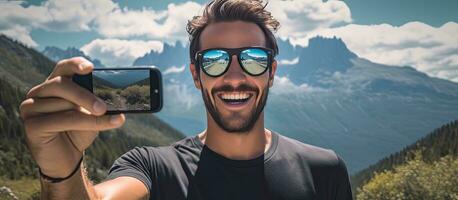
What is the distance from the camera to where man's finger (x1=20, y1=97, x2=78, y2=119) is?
368cm

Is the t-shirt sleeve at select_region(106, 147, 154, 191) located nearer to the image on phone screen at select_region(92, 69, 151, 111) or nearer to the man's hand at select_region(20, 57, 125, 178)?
the image on phone screen at select_region(92, 69, 151, 111)

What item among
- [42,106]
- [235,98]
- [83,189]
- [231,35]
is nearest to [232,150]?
[235,98]

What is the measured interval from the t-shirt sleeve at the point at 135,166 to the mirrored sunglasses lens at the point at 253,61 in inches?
68.7

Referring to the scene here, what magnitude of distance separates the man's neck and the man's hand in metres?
3.03

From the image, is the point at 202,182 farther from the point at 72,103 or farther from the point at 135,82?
the point at 72,103

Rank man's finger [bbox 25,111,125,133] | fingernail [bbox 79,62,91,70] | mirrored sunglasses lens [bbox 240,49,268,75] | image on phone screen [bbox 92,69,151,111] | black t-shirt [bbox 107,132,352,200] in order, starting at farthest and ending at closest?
1. mirrored sunglasses lens [bbox 240,49,268,75]
2. black t-shirt [bbox 107,132,352,200]
3. image on phone screen [bbox 92,69,151,111]
4. man's finger [bbox 25,111,125,133]
5. fingernail [bbox 79,62,91,70]

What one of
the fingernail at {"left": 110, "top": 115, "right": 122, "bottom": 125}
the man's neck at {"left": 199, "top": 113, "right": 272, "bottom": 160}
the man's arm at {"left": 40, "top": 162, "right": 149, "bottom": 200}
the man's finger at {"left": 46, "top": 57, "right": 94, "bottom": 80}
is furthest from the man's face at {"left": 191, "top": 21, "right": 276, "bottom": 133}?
the man's finger at {"left": 46, "top": 57, "right": 94, "bottom": 80}

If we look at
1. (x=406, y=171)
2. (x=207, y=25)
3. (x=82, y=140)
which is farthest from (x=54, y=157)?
(x=406, y=171)

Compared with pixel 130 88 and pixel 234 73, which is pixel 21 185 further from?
pixel 130 88

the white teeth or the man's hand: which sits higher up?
the man's hand

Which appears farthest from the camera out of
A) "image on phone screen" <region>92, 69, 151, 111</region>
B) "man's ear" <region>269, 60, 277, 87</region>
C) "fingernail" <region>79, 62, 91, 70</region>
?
"man's ear" <region>269, 60, 277, 87</region>

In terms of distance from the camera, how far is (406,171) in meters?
90.0

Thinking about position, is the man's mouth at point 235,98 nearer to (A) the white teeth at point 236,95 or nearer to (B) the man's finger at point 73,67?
(A) the white teeth at point 236,95

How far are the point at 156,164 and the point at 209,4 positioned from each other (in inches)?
113
